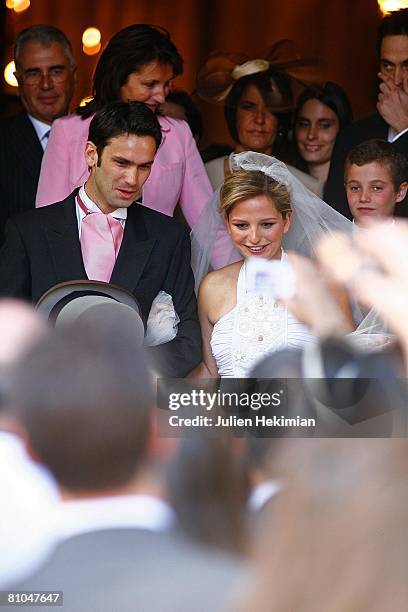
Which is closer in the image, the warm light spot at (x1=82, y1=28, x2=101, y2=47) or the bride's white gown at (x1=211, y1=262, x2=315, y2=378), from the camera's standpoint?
the bride's white gown at (x1=211, y1=262, x2=315, y2=378)

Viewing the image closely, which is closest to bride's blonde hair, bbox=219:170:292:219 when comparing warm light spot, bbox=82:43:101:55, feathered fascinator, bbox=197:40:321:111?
feathered fascinator, bbox=197:40:321:111

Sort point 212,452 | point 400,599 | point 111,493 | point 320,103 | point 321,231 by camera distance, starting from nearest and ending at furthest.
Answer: point 111,493
point 400,599
point 212,452
point 321,231
point 320,103

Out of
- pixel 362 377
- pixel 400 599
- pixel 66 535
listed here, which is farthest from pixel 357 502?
pixel 362 377

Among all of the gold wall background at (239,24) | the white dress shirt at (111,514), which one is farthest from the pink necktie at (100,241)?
the gold wall background at (239,24)

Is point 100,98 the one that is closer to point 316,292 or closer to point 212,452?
point 316,292

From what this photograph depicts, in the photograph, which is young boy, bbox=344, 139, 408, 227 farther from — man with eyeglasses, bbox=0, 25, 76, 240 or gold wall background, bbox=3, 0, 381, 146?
man with eyeglasses, bbox=0, 25, 76, 240

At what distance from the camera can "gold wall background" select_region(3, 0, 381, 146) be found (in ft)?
12.9

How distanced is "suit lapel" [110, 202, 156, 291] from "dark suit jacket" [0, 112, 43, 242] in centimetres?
40

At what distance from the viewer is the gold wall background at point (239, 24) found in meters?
3.93

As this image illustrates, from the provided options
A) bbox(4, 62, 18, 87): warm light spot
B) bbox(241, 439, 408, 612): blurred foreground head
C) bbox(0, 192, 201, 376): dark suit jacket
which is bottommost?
bbox(241, 439, 408, 612): blurred foreground head

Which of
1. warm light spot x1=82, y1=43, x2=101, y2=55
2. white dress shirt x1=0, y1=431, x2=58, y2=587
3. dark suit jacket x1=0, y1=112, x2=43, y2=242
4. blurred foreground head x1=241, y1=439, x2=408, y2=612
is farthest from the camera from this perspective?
warm light spot x1=82, y1=43, x2=101, y2=55

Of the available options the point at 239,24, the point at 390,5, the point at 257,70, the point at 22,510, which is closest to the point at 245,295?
the point at 22,510

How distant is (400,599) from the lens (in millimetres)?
2086

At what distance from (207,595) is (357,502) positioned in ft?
1.08
